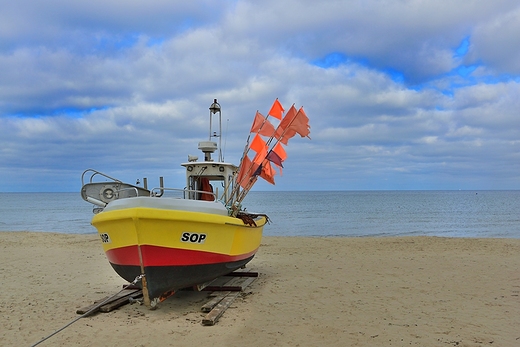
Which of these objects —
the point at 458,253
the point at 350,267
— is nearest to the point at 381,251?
the point at 458,253

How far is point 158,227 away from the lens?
6.29 m

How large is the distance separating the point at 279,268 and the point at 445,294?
4502mm

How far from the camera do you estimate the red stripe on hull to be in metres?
A: 6.39

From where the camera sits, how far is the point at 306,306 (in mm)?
7371

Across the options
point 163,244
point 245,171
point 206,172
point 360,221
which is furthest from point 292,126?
point 360,221

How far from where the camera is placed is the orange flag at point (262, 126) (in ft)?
29.0

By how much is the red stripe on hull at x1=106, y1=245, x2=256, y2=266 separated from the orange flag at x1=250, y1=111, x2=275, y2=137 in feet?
9.92

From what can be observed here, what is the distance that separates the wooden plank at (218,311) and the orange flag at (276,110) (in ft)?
13.1

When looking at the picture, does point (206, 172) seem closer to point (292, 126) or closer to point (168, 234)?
point (292, 126)

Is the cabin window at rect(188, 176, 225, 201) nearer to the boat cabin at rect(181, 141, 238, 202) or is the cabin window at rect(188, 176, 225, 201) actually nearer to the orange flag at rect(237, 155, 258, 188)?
the boat cabin at rect(181, 141, 238, 202)

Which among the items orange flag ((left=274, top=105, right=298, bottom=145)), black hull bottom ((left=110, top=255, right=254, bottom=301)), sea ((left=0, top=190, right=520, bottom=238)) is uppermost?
orange flag ((left=274, top=105, right=298, bottom=145))

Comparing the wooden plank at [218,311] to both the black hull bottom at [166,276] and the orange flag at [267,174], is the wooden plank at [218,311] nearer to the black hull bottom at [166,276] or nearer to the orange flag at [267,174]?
the black hull bottom at [166,276]

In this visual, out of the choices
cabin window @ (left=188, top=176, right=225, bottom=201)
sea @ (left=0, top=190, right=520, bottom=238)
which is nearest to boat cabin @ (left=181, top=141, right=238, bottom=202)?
cabin window @ (left=188, top=176, right=225, bottom=201)

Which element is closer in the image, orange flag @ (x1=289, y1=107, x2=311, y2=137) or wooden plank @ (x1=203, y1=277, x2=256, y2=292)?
wooden plank @ (x1=203, y1=277, x2=256, y2=292)
